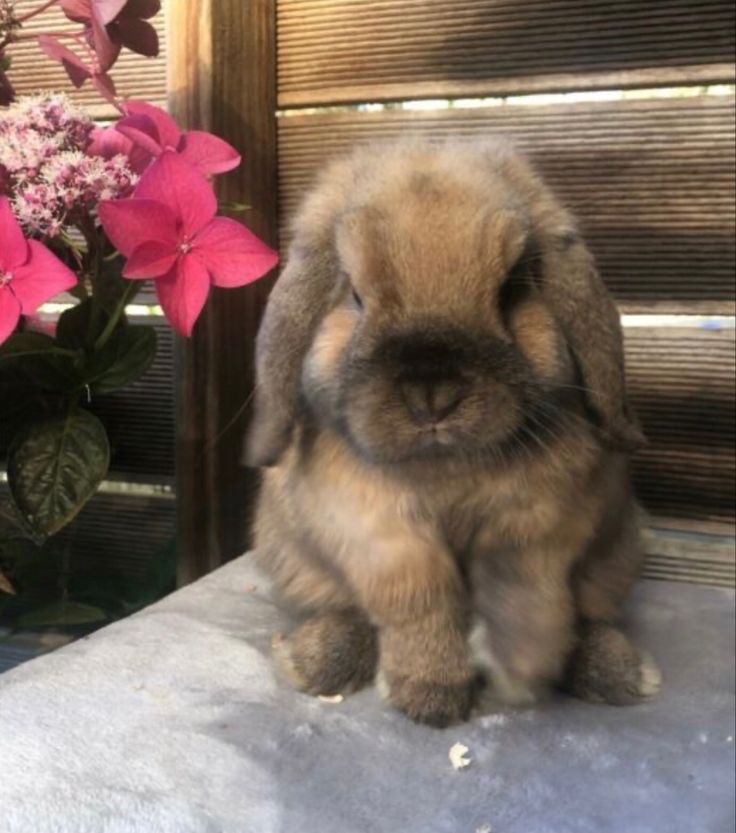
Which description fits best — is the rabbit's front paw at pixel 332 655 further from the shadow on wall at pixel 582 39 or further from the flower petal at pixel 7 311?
the shadow on wall at pixel 582 39

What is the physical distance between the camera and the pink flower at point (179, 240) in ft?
3.54

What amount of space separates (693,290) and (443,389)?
2.41 ft

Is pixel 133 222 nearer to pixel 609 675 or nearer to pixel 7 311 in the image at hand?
pixel 7 311

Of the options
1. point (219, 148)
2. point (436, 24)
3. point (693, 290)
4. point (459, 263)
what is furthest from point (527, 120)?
point (459, 263)

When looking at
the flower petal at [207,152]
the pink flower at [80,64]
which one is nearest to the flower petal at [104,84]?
the pink flower at [80,64]

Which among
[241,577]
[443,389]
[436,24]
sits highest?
[436,24]

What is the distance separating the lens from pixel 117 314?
125cm

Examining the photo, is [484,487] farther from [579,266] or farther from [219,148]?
[219,148]

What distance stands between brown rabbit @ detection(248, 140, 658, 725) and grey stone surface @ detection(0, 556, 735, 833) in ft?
0.17

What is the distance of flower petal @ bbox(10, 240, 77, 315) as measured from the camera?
104 centimetres

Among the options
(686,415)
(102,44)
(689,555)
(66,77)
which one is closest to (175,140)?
(102,44)

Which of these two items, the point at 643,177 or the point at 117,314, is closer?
the point at 117,314

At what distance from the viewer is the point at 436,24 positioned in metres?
1.48

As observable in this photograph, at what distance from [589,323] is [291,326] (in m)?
0.31
